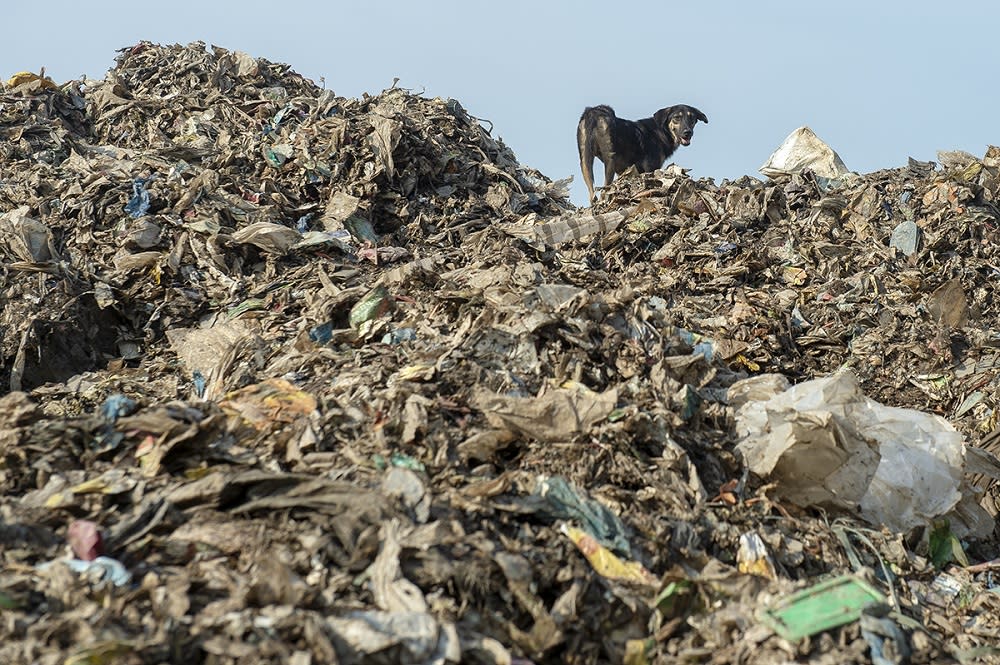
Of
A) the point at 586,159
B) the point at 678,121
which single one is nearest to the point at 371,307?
the point at 586,159

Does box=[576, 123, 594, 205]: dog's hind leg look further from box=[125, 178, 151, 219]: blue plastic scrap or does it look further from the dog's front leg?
box=[125, 178, 151, 219]: blue plastic scrap

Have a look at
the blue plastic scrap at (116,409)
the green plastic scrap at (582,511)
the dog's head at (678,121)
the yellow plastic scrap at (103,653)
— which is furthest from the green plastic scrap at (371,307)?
the dog's head at (678,121)

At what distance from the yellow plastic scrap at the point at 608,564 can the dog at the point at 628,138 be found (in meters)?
8.06

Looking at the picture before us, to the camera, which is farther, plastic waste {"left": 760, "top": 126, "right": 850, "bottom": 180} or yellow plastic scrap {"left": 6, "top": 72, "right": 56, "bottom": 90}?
yellow plastic scrap {"left": 6, "top": 72, "right": 56, "bottom": 90}

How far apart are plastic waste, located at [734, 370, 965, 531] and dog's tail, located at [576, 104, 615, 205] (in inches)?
271

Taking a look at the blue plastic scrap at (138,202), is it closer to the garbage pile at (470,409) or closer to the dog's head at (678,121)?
the garbage pile at (470,409)

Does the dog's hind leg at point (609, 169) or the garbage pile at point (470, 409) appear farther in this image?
the dog's hind leg at point (609, 169)

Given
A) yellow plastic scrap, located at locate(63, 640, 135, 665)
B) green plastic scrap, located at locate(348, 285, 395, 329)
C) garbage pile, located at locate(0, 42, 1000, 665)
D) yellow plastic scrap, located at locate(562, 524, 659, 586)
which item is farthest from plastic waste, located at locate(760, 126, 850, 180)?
yellow plastic scrap, located at locate(63, 640, 135, 665)

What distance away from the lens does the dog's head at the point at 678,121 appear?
466 inches

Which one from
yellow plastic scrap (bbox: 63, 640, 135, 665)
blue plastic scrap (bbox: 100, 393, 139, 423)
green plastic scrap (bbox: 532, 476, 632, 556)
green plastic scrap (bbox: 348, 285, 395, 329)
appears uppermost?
green plastic scrap (bbox: 348, 285, 395, 329)

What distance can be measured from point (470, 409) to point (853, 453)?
1581 millimetres

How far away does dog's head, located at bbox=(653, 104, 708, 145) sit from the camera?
38.9ft

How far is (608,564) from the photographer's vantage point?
11.1 feet

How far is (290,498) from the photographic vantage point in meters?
3.30
